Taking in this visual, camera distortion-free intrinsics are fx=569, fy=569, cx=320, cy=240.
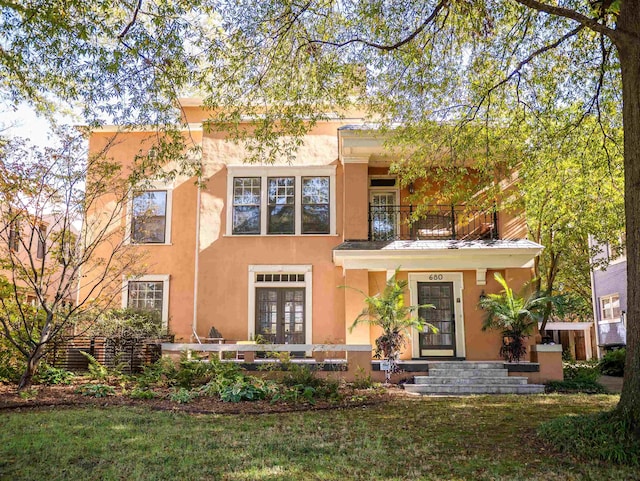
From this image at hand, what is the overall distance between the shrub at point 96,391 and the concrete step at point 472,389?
5973mm

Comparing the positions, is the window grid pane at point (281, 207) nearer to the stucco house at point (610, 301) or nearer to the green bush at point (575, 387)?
the green bush at point (575, 387)

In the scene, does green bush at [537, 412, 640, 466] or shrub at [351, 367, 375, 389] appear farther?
shrub at [351, 367, 375, 389]

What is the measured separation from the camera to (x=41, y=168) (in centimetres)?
1106

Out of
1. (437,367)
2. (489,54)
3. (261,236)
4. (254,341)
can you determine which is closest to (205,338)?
(254,341)

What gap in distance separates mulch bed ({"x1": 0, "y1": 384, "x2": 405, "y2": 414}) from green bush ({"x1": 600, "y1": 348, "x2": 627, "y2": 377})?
1031 centimetres

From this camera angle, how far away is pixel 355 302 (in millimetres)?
14734

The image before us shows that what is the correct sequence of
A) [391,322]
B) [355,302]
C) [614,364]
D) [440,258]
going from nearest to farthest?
1. [391,322]
2. [440,258]
3. [355,302]
4. [614,364]

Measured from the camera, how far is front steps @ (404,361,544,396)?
12094mm

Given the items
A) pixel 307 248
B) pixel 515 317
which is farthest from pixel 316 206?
pixel 515 317

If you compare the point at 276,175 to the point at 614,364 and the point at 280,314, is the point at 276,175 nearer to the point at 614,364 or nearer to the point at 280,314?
the point at 280,314

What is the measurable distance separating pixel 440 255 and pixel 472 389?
141 inches

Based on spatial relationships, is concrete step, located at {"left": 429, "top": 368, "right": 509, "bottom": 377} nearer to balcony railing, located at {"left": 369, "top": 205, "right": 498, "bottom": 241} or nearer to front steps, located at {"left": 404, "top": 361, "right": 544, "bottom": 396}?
front steps, located at {"left": 404, "top": 361, "right": 544, "bottom": 396}

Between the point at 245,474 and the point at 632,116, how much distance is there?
19.5 feet

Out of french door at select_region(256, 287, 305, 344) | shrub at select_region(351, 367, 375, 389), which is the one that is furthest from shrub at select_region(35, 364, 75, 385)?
shrub at select_region(351, 367, 375, 389)
